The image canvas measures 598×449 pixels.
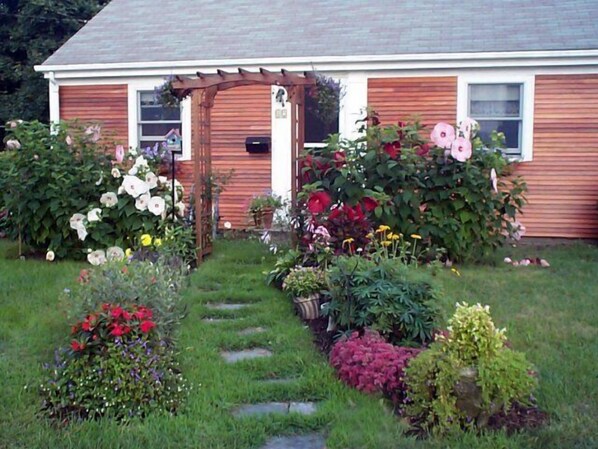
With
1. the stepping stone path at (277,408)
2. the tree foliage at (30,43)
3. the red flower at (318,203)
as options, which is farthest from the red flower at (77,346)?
the tree foliage at (30,43)

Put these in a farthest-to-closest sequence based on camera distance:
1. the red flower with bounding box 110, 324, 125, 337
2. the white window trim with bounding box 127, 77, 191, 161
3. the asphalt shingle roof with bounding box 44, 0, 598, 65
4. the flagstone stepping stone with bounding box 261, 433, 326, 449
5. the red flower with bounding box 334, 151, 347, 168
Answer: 1. the white window trim with bounding box 127, 77, 191, 161
2. the asphalt shingle roof with bounding box 44, 0, 598, 65
3. the red flower with bounding box 334, 151, 347, 168
4. the red flower with bounding box 110, 324, 125, 337
5. the flagstone stepping stone with bounding box 261, 433, 326, 449

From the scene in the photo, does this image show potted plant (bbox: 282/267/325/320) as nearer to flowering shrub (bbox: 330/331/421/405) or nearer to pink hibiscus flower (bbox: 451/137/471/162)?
flowering shrub (bbox: 330/331/421/405)

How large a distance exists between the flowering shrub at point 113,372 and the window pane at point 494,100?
740 cm

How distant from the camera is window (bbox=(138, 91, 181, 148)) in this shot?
36.8 feet

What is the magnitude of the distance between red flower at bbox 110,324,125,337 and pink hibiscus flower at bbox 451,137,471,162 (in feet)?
15.8

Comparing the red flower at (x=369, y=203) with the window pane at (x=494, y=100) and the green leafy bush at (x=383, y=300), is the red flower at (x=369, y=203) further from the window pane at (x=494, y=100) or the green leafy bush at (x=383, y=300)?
the window pane at (x=494, y=100)

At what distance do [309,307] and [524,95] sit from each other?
19.4 feet

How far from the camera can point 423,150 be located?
7.99 meters

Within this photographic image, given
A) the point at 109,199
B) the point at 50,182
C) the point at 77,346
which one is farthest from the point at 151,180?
the point at 77,346

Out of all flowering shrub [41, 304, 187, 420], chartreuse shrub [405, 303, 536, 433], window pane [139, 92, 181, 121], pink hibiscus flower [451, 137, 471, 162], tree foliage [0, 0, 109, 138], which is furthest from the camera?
tree foliage [0, 0, 109, 138]

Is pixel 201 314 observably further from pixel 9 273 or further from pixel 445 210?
pixel 445 210

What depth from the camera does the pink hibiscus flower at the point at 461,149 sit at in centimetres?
773

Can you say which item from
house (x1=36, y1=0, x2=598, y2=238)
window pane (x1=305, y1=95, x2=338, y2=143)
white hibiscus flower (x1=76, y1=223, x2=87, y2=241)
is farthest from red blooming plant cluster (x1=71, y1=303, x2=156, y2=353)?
window pane (x1=305, y1=95, x2=338, y2=143)

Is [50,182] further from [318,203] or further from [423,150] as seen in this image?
[423,150]
